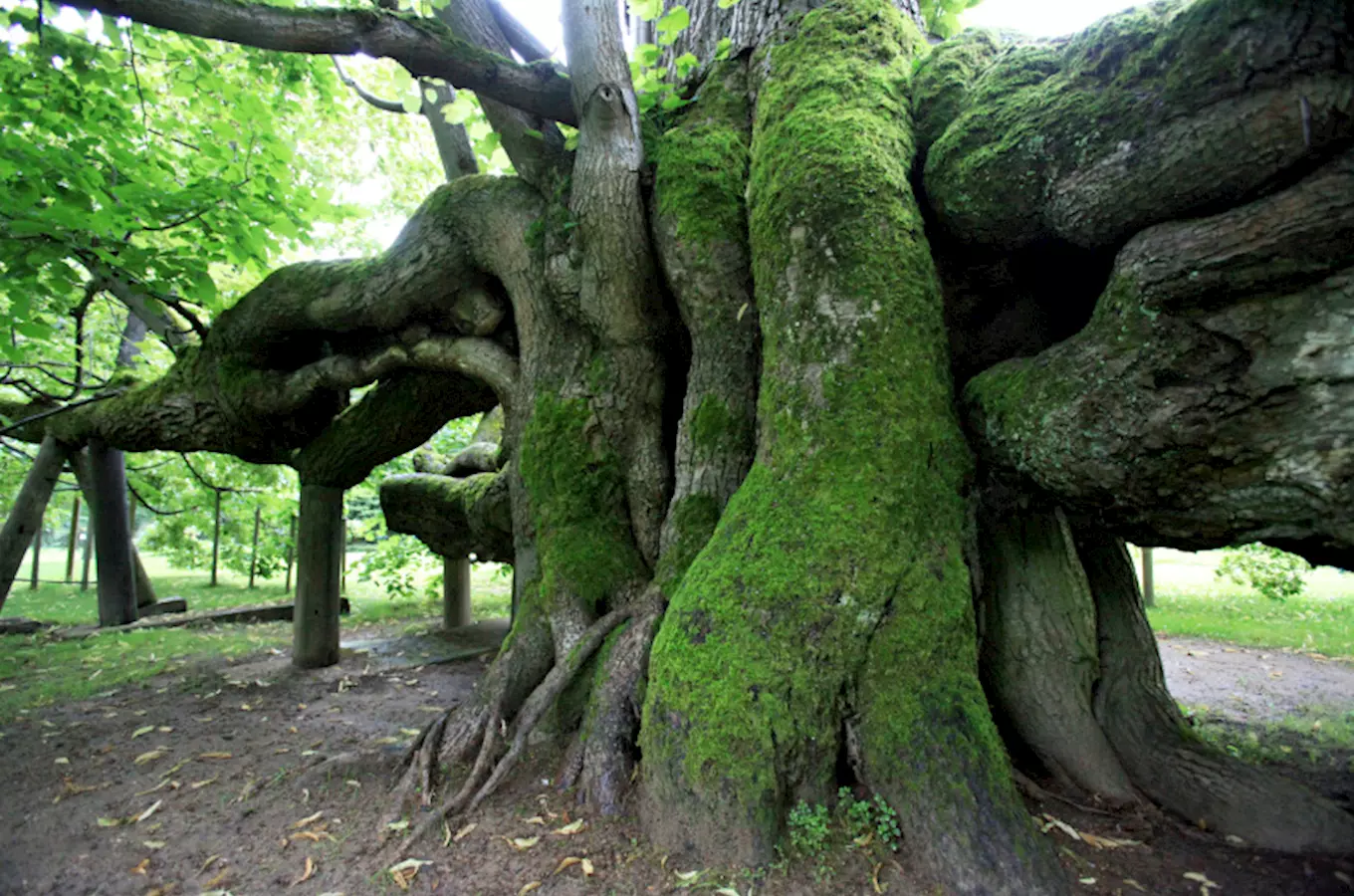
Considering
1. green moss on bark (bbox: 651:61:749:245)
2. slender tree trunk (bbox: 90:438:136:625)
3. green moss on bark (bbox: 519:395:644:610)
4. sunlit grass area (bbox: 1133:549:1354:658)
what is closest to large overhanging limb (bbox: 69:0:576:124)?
green moss on bark (bbox: 651:61:749:245)

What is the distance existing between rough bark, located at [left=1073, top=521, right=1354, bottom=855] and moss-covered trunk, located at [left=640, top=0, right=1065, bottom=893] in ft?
3.49

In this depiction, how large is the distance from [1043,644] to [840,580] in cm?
128

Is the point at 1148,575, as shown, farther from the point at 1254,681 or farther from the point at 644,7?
the point at 644,7

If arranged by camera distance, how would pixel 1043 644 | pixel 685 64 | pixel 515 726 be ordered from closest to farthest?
pixel 1043 644
pixel 515 726
pixel 685 64

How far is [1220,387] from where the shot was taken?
2461mm

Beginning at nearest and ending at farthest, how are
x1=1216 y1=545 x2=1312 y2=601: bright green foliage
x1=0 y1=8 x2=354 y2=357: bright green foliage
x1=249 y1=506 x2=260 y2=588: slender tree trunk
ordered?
x1=0 y1=8 x2=354 y2=357: bright green foliage < x1=1216 y1=545 x2=1312 y2=601: bright green foliage < x1=249 y1=506 x2=260 y2=588: slender tree trunk

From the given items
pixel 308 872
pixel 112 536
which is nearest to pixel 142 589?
pixel 112 536

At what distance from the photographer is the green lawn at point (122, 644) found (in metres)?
6.23

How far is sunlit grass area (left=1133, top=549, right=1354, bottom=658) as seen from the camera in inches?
328

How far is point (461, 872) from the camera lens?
2859mm

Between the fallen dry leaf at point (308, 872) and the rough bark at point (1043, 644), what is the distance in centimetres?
310

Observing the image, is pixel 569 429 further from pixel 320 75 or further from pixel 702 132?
pixel 320 75

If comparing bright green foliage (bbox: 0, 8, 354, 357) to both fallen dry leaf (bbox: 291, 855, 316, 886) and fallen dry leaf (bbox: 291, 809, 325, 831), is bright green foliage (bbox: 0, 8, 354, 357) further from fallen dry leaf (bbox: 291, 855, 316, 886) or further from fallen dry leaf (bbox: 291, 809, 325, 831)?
fallen dry leaf (bbox: 291, 855, 316, 886)

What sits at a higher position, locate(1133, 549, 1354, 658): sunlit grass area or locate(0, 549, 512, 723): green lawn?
locate(0, 549, 512, 723): green lawn
